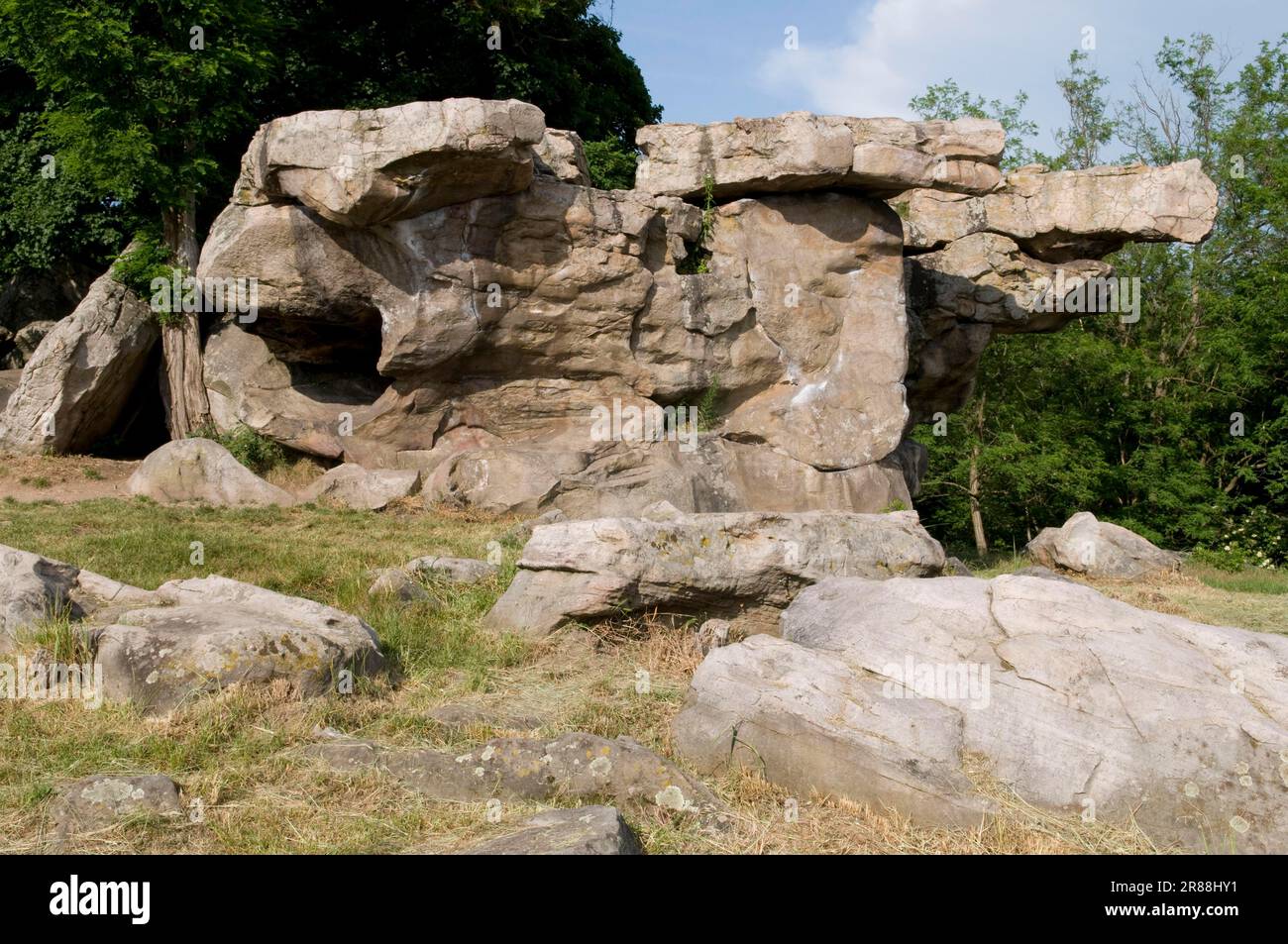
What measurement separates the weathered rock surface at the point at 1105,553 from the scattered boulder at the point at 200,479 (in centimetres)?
1112

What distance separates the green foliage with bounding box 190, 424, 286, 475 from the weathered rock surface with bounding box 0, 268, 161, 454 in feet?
7.62

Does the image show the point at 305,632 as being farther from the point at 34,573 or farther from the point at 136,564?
the point at 136,564

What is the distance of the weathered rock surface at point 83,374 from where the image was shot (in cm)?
1656

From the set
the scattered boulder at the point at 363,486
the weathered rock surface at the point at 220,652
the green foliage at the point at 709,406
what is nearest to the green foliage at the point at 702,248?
the green foliage at the point at 709,406

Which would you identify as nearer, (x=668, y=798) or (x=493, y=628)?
(x=668, y=798)

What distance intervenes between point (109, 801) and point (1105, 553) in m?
14.3

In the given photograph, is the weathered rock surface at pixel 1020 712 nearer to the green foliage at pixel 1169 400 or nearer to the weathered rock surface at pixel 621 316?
the weathered rock surface at pixel 621 316

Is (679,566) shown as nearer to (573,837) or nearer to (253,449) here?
(573,837)

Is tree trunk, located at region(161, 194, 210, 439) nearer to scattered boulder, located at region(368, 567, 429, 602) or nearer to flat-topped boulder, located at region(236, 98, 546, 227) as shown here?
flat-topped boulder, located at region(236, 98, 546, 227)

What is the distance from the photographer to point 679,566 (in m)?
7.95

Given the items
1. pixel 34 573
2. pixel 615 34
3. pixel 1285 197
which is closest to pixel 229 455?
pixel 34 573

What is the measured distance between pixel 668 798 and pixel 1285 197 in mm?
24646

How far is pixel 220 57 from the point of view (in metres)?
16.6

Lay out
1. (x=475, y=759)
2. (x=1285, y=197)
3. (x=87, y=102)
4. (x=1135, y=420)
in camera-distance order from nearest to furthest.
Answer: (x=475, y=759) < (x=87, y=102) < (x=1285, y=197) < (x=1135, y=420)
